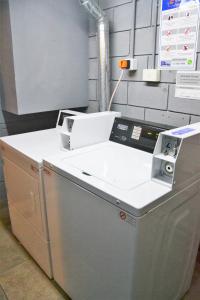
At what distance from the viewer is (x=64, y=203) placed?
117cm

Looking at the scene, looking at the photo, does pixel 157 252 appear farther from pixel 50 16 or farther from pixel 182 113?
pixel 50 16

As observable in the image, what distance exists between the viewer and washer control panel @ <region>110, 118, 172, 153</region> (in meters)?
1.38

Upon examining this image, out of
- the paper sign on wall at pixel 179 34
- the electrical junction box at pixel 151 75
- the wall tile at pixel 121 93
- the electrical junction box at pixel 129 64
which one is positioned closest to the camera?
the paper sign on wall at pixel 179 34

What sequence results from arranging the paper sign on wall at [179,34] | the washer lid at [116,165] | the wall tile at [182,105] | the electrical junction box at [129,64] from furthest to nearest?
the electrical junction box at [129,64] < the wall tile at [182,105] < the paper sign on wall at [179,34] < the washer lid at [116,165]

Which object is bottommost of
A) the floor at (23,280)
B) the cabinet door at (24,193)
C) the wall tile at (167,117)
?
the floor at (23,280)

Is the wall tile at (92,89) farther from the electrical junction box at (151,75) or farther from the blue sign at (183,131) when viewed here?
the blue sign at (183,131)

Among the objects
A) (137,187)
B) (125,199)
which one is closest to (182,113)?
(137,187)

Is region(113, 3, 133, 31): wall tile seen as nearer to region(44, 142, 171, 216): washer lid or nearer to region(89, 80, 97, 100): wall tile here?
region(89, 80, 97, 100): wall tile

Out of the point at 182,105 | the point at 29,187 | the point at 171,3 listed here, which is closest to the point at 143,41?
the point at 171,3

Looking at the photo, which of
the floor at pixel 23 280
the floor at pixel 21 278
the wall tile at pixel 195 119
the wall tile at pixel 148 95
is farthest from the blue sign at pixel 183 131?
the floor at pixel 21 278

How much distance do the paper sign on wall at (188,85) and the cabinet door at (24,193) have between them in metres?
0.99

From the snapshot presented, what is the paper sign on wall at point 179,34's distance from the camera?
1309 millimetres

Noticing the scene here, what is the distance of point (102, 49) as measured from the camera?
1.68 m

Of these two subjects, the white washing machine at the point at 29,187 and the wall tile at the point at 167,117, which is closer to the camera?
→ the white washing machine at the point at 29,187
